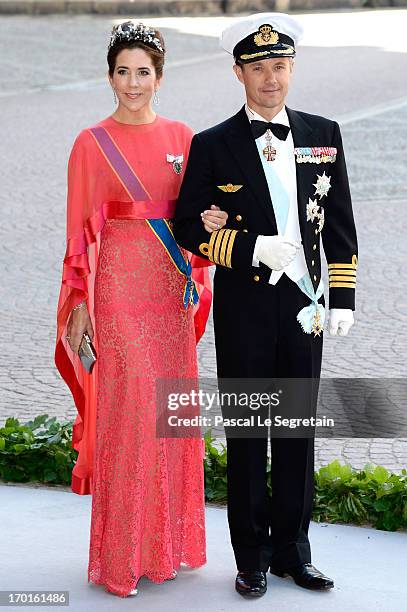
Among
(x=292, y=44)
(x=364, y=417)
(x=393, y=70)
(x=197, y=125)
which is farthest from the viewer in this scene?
(x=393, y=70)

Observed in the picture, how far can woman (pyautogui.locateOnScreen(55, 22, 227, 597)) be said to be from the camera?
464 centimetres

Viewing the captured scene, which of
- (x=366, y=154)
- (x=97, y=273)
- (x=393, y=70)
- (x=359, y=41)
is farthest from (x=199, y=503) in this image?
(x=359, y=41)

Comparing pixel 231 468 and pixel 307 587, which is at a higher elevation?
pixel 231 468

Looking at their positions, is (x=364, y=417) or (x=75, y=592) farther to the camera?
(x=364, y=417)

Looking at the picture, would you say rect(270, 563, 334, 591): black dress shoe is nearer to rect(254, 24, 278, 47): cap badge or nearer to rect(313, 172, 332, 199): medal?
rect(313, 172, 332, 199): medal

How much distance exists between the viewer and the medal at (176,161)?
468 centimetres

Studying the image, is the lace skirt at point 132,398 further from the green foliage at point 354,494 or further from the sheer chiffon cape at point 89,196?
the green foliage at point 354,494

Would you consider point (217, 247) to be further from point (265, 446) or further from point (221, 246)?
point (265, 446)

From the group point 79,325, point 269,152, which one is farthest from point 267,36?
point 79,325

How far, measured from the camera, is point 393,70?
18.8 metres

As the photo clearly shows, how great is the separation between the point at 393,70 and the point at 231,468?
48.8ft

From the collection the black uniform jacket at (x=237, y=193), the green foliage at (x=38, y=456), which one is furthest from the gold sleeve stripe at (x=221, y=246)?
the green foliage at (x=38, y=456)

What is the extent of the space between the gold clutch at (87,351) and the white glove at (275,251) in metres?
0.74

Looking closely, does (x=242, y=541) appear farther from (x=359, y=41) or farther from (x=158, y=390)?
(x=359, y=41)
